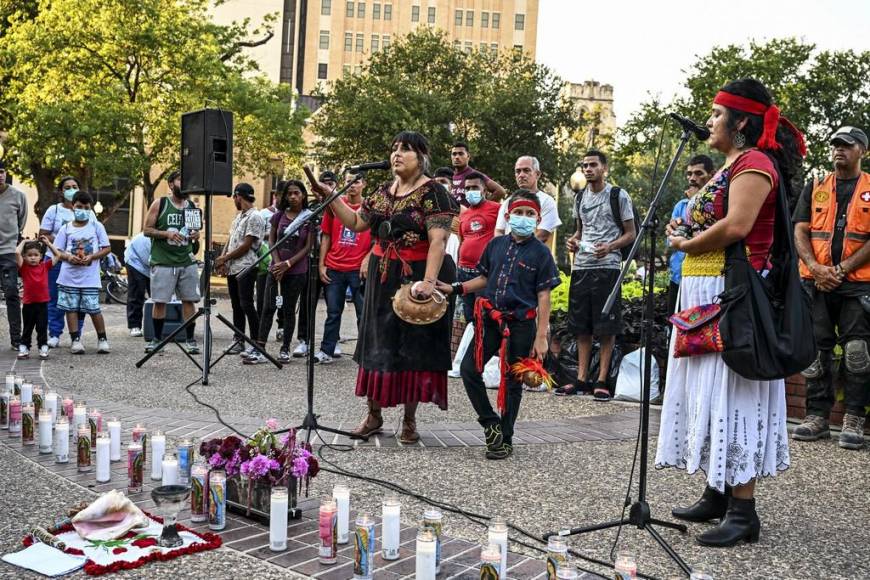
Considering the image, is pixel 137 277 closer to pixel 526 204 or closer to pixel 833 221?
pixel 526 204

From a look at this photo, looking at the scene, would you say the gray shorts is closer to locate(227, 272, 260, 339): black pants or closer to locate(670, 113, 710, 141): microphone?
locate(227, 272, 260, 339): black pants

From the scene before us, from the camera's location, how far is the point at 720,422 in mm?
4250

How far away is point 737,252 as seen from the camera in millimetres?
4270

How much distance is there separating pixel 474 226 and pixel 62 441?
4.90m

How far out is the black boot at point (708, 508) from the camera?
4645 millimetres

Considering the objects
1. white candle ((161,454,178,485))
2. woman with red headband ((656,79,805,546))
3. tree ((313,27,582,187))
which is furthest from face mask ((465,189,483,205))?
tree ((313,27,582,187))

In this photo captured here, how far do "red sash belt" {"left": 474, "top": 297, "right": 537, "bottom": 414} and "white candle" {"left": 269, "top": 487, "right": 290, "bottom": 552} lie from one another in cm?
242

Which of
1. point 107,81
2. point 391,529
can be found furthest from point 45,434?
point 107,81

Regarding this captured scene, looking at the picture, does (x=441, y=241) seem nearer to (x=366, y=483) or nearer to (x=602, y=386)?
A: (x=366, y=483)

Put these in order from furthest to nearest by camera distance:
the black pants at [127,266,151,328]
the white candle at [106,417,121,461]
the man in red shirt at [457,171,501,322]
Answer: the black pants at [127,266,151,328] < the man in red shirt at [457,171,501,322] < the white candle at [106,417,121,461]

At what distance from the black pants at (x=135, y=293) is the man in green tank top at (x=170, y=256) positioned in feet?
8.37

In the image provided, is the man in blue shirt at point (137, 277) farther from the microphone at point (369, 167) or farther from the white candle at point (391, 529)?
the white candle at point (391, 529)

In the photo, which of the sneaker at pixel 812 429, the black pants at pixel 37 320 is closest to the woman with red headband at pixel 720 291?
the sneaker at pixel 812 429

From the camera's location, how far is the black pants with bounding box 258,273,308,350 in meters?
10.4
